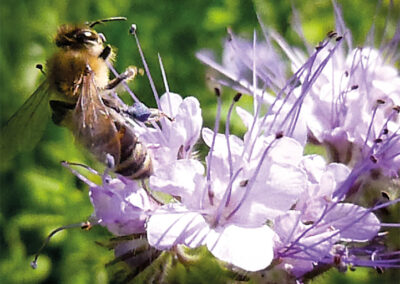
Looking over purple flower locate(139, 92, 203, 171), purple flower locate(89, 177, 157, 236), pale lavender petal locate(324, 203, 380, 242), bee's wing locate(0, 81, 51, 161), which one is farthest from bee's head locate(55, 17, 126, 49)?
pale lavender petal locate(324, 203, 380, 242)

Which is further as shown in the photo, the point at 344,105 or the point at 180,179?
the point at 344,105

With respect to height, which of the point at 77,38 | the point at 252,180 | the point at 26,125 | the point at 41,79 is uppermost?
the point at 77,38

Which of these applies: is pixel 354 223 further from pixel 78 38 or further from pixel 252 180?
pixel 78 38

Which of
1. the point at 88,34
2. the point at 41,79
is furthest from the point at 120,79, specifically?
the point at 41,79

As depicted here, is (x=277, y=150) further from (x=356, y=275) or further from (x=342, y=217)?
(x=356, y=275)

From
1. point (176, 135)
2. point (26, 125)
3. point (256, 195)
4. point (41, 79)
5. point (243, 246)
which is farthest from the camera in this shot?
point (41, 79)

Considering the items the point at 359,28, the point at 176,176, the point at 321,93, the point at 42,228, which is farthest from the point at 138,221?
the point at 359,28

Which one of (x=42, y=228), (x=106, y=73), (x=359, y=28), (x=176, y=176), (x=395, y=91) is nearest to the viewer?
(x=176, y=176)
